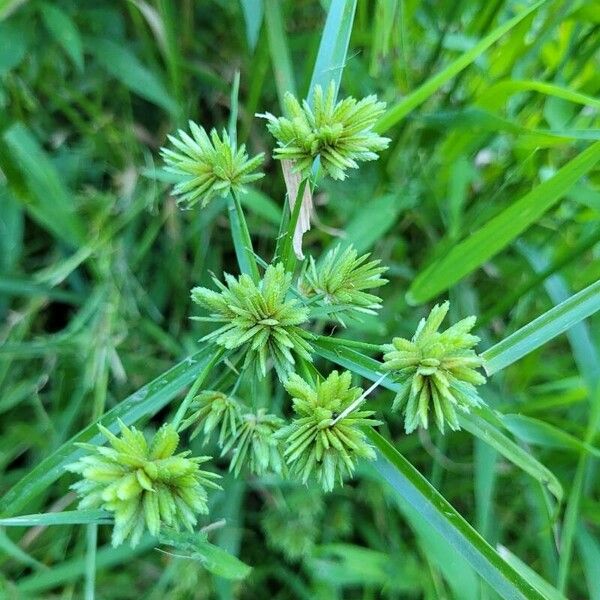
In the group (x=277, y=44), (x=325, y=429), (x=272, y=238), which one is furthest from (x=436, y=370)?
(x=272, y=238)

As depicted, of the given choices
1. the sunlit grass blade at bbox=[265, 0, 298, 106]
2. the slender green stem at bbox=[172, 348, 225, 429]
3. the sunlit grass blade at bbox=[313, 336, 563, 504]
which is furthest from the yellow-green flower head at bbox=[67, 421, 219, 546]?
Answer: the sunlit grass blade at bbox=[265, 0, 298, 106]

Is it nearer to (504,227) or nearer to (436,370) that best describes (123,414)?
(436,370)

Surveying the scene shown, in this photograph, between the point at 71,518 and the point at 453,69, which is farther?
the point at 453,69

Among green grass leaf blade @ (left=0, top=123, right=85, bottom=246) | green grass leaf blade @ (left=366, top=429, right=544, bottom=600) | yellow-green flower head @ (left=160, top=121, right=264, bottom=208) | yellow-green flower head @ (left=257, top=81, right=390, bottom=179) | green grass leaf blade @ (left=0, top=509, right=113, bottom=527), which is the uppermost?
green grass leaf blade @ (left=0, top=123, right=85, bottom=246)

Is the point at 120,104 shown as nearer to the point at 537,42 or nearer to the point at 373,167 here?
the point at 373,167

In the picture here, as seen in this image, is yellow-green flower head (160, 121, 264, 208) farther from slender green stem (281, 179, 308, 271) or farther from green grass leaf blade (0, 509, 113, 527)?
green grass leaf blade (0, 509, 113, 527)

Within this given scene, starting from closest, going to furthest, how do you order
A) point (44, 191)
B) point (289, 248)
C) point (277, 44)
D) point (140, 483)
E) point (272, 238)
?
point (140, 483) < point (289, 248) < point (277, 44) < point (44, 191) < point (272, 238)

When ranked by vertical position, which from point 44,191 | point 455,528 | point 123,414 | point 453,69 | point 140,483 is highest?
point 44,191

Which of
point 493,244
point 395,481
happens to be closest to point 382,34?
point 493,244
